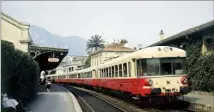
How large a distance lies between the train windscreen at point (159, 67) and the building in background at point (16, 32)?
57.0 ft

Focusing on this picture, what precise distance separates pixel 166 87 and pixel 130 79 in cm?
207

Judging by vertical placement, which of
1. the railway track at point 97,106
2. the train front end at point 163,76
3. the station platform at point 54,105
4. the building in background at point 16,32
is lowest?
the railway track at point 97,106

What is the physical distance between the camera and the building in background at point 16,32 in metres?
30.9

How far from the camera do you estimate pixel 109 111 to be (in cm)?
1686

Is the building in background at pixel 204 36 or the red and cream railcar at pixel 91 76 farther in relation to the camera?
the red and cream railcar at pixel 91 76

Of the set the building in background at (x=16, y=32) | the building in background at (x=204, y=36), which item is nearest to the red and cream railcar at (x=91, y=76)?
the building in background at (x=16, y=32)

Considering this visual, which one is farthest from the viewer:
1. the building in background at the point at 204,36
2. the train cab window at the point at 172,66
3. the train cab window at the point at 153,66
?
the building in background at the point at 204,36

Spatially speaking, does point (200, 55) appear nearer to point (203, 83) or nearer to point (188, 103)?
point (203, 83)

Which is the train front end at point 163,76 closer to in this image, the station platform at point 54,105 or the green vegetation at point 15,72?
the station platform at point 54,105

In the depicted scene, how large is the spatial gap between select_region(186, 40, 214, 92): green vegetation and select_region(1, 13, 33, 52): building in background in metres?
14.2

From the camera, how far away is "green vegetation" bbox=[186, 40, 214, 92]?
847 inches

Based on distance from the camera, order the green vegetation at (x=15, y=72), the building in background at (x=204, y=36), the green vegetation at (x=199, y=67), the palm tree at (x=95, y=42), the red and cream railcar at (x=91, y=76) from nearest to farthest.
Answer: the green vegetation at (x=15, y=72), the green vegetation at (x=199, y=67), the building in background at (x=204, y=36), the red and cream railcar at (x=91, y=76), the palm tree at (x=95, y=42)

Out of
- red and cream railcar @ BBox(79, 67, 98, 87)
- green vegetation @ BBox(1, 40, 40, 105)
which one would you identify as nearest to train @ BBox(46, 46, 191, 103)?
green vegetation @ BBox(1, 40, 40, 105)

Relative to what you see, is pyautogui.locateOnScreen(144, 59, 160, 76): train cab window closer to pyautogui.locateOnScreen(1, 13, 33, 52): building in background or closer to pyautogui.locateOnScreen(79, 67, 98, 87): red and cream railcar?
pyautogui.locateOnScreen(79, 67, 98, 87): red and cream railcar
